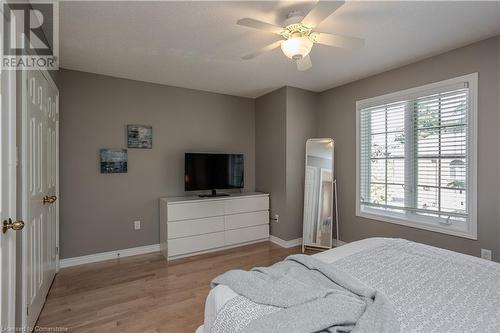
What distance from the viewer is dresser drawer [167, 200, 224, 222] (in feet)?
10.8

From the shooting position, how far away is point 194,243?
11.2 feet

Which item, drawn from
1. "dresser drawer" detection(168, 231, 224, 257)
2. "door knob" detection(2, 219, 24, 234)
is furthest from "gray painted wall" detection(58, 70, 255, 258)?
"door knob" detection(2, 219, 24, 234)

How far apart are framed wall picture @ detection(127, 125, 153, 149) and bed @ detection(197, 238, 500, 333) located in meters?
2.65

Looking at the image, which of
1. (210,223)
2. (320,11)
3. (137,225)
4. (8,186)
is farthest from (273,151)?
(8,186)

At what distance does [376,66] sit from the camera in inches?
117

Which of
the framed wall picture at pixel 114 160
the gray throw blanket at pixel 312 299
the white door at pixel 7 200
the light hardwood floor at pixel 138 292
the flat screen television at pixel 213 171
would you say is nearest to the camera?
the gray throw blanket at pixel 312 299

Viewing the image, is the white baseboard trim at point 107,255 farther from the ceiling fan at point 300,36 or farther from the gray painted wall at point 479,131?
the ceiling fan at point 300,36

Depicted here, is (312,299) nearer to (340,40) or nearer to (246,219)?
(340,40)

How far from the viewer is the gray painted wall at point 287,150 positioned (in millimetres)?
3758

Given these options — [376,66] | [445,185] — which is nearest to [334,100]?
[376,66]

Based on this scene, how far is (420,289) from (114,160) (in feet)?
11.3

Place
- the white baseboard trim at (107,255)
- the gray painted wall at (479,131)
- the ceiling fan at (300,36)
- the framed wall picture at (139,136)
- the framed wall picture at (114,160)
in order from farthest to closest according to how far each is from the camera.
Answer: the framed wall picture at (139,136) → the framed wall picture at (114,160) → the white baseboard trim at (107,255) → the gray painted wall at (479,131) → the ceiling fan at (300,36)

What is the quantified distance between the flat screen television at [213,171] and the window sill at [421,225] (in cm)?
188

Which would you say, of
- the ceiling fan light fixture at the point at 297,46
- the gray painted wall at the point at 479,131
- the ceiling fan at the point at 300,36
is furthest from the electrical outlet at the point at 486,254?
the ceiling fan light fixture at the point at 297,46
